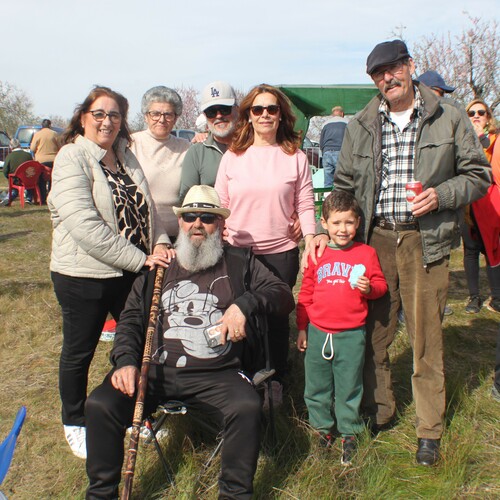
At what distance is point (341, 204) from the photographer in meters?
2.95

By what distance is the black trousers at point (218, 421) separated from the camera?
94.1 inches

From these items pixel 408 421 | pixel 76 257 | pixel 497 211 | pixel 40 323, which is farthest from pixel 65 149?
pixel 497 211

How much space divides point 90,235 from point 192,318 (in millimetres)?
692

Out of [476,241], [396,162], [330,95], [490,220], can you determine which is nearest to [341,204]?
[396,162]

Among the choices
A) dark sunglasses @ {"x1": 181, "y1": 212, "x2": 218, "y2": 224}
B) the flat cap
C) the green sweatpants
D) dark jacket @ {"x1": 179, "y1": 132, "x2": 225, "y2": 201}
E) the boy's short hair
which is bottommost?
the green sweatpants

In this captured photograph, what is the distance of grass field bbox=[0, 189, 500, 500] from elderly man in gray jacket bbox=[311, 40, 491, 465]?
193mm

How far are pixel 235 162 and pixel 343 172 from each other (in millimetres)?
659

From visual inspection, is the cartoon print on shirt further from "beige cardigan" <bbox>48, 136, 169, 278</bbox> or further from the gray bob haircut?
the gray bob haircut

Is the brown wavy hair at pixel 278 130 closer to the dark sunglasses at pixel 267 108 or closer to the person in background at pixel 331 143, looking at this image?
the dark sunglasses at pixel 267 108

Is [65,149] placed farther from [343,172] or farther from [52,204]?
[343,172]

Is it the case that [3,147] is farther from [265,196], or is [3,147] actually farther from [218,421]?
[218,421]

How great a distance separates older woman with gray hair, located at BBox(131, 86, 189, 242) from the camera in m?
3.65

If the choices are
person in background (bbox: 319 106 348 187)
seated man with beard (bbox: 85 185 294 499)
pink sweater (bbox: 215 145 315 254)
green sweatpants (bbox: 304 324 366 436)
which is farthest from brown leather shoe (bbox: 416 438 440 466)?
person in background (bbox: 319 106 348 187)

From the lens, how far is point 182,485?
2.73 metres
